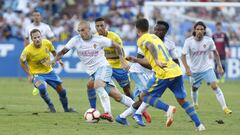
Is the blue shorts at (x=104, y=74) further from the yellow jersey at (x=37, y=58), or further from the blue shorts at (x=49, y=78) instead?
the yellow jersey at (x=37, y=58)

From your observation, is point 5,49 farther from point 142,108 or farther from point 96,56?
point 142,108

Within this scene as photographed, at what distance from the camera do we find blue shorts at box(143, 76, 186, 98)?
15.4 metres

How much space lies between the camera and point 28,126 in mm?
16219

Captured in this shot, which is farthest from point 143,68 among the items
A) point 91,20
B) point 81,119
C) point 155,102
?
point 91,20

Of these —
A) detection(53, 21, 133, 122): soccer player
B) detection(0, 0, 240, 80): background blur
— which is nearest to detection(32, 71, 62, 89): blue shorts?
detection(53, 21, 133, 122): soccer player

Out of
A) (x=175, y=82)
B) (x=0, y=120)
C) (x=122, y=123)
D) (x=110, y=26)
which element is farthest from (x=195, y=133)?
(x=110, y=26)

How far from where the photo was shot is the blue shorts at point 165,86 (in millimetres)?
15391

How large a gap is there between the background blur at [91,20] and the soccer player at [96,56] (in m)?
17.3

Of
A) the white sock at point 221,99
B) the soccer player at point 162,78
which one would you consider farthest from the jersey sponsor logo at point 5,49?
the soccer player at point 162,78

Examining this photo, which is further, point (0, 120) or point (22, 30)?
point (22, 30)

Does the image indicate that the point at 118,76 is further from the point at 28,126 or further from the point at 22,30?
the point at 22,30

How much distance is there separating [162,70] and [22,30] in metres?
23.4

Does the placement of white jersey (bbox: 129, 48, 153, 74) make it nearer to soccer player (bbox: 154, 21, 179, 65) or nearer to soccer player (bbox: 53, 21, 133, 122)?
soccer player (bbox: 53, 21, 133, 122)

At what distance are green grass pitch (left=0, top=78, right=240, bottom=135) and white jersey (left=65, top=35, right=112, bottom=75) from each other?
1.34m
